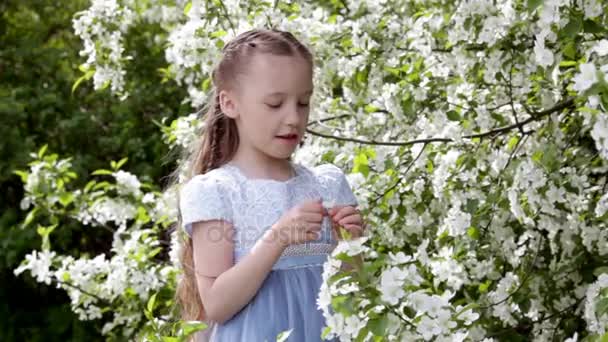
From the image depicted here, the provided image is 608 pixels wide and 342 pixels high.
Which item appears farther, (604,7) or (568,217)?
(568,217)

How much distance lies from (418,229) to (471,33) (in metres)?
0.61

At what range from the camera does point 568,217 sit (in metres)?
2.89

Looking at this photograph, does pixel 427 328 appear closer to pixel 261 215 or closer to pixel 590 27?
pixel 261 215

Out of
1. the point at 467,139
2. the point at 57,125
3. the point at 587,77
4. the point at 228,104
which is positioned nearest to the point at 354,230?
the point at 228,104

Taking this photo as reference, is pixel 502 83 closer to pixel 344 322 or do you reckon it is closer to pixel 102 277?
pixel 344 322

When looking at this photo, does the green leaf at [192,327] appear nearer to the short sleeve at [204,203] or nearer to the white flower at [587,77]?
the short sleeve at [204,203]

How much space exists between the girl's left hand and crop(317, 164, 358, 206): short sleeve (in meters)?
0.28

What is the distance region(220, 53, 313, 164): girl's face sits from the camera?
210 cm

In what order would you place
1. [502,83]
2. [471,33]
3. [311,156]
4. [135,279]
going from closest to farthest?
[471,33] → [502,83] → [311,156] → [135,279]

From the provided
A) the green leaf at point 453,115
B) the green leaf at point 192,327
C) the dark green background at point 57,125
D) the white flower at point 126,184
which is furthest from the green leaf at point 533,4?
the dark green background at point 57,125

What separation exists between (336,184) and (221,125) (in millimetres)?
287

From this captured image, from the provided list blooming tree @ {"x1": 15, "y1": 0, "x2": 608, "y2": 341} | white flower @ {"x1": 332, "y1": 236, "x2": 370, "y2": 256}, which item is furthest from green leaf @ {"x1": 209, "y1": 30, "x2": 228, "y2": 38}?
white flower @ {"x1": 332, "y1": 236, "x2": 370, "y2": 256}

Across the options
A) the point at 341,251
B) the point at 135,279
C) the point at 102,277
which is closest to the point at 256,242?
the point at 341,251

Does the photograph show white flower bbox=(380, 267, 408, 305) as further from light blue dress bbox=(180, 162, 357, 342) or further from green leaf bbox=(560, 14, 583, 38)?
green leaf bbox=(560, 14, 583, 38)
